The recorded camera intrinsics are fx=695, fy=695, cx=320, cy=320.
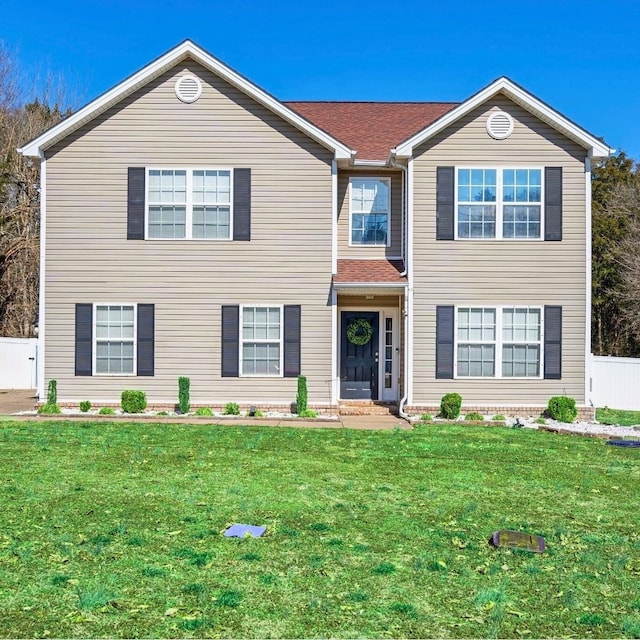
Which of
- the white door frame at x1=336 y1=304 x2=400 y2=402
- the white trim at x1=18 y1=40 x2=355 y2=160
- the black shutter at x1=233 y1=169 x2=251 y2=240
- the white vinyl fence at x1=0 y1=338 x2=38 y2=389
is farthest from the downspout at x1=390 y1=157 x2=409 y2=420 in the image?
the white vinyl fence at x1=0 y1=338 x2=38 y2=389

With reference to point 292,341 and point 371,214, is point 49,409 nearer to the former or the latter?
point 292,341

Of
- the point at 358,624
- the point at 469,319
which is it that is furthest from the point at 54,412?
the point at 358,624

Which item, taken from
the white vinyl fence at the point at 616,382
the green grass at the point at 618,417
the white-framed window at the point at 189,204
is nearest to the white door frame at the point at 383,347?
the white-framed window at the point at 189,204

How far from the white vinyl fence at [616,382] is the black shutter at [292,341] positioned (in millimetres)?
8462

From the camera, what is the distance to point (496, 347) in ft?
49.2

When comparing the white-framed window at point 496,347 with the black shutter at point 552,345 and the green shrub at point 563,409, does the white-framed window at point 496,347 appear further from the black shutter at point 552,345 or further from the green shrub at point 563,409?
the green shrub at point 563,409

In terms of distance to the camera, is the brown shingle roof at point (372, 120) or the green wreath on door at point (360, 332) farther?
the brown shingle roof at point (372, 120)

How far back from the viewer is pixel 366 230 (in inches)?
639

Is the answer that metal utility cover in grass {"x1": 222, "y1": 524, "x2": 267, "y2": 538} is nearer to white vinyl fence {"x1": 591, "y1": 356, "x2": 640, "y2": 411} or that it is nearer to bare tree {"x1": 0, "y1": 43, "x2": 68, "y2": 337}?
white vinyl fence {"x1": 591, "y1": 356, "x2": 640, "y2": 411}

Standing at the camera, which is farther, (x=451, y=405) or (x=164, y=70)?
(x=164, y=70)

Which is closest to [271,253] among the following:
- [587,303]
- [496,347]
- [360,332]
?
[360,332]

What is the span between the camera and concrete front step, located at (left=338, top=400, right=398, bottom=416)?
603 inches

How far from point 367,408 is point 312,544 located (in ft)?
33.3

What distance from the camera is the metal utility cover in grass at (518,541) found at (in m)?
5.64
